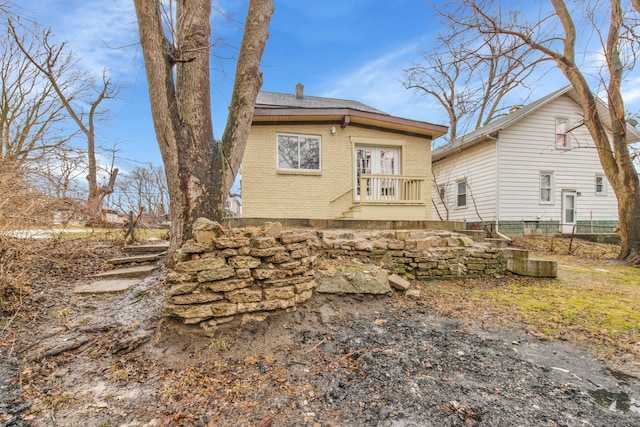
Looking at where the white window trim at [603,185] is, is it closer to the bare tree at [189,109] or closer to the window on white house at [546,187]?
the window on white house at [546,187]

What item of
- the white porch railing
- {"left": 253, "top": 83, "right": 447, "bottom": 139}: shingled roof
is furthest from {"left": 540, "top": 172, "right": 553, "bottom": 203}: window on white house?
the white porch railing

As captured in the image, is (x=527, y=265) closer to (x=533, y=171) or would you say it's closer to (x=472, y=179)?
(x=472, y=179)

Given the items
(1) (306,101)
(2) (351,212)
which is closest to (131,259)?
(2) (351,212)

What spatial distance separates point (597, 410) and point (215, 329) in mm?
2820

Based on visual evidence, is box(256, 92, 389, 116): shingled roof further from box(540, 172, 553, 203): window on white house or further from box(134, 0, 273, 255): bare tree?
box(540, 172, 553, 203): window on white house

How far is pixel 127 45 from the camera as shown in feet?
11.0

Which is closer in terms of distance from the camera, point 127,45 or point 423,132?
point 127,45

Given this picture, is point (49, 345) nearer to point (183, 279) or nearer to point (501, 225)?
point (183, 279)

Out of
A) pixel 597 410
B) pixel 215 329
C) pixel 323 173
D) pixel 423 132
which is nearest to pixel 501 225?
pixel 423 132

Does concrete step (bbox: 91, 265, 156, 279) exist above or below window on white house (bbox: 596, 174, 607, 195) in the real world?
below

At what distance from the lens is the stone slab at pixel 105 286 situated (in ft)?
11.3

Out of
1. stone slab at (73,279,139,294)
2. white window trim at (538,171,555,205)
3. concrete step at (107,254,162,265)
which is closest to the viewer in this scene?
stone slab at (73,279,139,294)

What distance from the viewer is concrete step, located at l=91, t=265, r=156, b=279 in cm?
398

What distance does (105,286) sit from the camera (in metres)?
3.62
